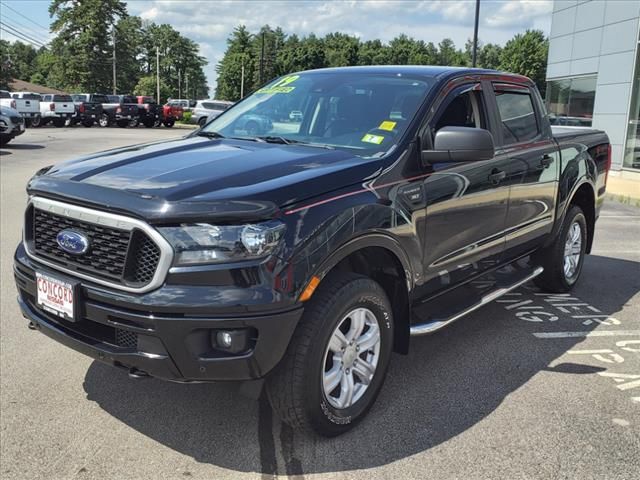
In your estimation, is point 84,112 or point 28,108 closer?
point 28,108

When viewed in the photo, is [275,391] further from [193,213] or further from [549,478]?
[549,478]

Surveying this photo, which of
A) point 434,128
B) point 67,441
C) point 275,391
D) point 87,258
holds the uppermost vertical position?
point 434,128

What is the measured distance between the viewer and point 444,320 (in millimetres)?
3693

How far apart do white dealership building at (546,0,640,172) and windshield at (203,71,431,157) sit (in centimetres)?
1419

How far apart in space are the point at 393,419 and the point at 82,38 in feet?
255

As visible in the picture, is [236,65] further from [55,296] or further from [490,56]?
[55,296]

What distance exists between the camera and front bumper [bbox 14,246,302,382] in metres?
2.61

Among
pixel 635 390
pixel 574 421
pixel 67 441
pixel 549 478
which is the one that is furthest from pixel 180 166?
pixel 635 390

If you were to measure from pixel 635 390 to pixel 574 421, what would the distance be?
2.31ft

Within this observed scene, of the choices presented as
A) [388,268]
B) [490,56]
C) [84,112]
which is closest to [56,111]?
[84,112]

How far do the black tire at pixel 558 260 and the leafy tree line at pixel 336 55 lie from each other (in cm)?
8955

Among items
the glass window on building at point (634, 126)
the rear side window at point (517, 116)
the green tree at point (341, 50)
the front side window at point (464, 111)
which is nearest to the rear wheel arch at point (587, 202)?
the rear side window at point (517, 116)

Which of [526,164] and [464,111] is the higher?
[464,111]

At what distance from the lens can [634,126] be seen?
16.4 meters
